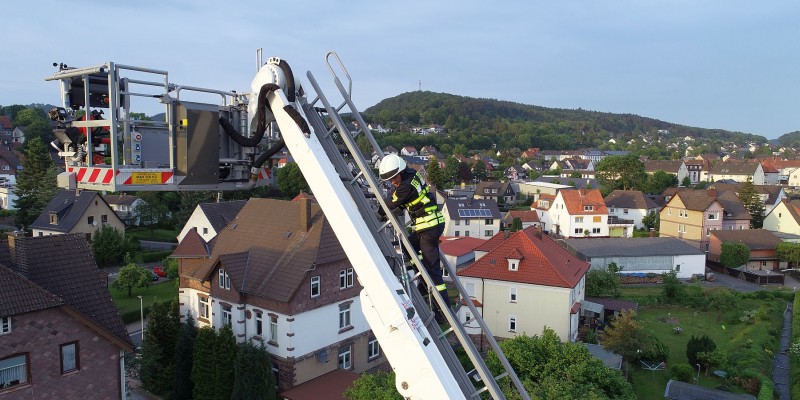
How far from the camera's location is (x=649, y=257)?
40469 millimetres

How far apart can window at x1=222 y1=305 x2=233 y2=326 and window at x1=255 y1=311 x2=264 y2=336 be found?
1243 mm

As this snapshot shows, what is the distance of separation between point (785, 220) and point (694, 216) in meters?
12.0

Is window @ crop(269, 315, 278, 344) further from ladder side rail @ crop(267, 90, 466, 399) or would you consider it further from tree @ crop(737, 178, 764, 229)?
tree @ crop(737, 178, 764, 229)

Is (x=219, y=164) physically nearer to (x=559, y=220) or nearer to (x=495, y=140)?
(x=559, y=220)

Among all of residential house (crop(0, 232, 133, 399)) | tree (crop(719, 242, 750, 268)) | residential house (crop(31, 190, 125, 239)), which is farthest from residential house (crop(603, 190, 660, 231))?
residential house (crop(0, 232, 133, 399))

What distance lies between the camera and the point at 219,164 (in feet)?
24.4

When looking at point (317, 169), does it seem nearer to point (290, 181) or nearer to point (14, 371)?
point (14, 371)

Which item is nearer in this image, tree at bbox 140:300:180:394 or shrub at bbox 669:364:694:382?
tree at bbox 140:300:180:394

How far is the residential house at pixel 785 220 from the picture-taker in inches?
2085

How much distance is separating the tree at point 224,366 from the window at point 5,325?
22.1 feet

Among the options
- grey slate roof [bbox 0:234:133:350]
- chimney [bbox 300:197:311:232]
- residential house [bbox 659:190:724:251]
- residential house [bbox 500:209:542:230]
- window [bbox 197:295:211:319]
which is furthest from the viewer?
residential house [bbox 500:209:542:230]

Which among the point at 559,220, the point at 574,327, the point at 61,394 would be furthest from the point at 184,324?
the point at 559,220

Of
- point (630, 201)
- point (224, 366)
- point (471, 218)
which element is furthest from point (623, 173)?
point (224, 366)

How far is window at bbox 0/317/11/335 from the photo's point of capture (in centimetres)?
1134
